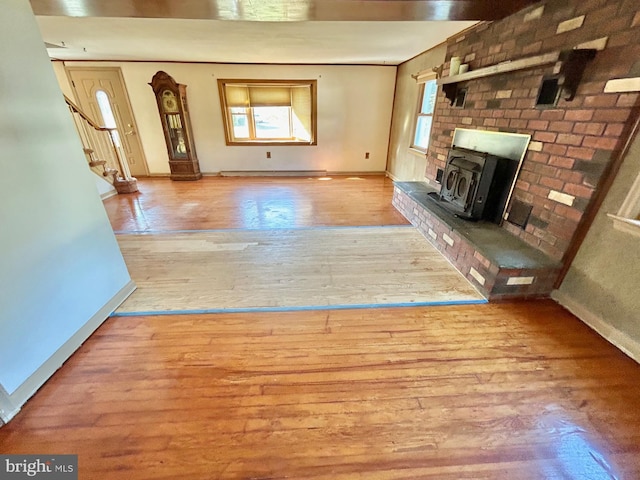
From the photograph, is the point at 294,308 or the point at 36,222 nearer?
the point at 36,222

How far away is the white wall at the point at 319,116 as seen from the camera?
5.14 metres

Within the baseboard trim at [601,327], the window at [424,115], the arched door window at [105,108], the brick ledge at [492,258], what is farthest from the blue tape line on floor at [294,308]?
the arched door window at [105,108]

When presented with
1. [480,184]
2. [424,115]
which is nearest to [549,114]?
[480,184]

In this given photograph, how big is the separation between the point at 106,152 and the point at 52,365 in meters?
4.85

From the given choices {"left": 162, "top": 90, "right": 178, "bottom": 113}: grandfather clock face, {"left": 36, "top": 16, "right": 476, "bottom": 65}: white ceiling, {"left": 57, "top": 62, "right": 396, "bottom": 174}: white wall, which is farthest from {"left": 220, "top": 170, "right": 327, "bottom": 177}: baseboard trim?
{"left": 36, "top": 16, "right": 476, "bottom": 65}: white ceiling

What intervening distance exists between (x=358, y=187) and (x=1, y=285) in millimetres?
4587

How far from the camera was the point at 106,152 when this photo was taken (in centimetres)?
496

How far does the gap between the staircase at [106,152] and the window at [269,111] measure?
1935mm

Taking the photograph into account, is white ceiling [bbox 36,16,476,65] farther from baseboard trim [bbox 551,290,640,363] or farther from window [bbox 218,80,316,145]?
baseboard trim [bbox 551,290,640,363]

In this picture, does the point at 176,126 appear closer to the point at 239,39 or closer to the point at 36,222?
the point at 239,39

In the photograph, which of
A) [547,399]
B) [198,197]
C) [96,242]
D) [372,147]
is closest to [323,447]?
[547,399]

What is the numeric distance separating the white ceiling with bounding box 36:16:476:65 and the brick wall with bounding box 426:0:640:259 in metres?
0.83

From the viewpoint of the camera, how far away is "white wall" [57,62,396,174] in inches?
202

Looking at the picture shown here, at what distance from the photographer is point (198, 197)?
14.8 ft
